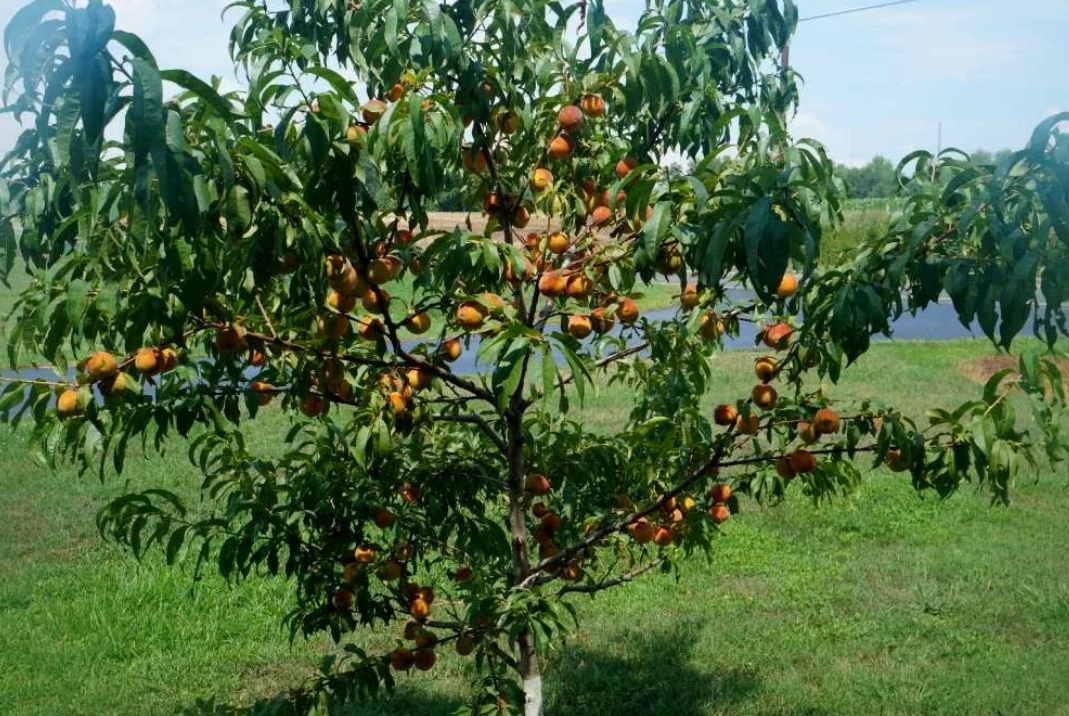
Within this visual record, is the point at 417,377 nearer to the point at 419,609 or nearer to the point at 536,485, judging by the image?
the point at 536,485

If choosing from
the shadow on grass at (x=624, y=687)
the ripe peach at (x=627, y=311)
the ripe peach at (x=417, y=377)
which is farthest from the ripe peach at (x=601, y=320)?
the shadow on grass at (x=624, y=687)

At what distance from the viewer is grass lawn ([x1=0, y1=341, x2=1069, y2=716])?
4.19 m

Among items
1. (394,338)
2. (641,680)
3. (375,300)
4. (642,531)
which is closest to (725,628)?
(641,680)

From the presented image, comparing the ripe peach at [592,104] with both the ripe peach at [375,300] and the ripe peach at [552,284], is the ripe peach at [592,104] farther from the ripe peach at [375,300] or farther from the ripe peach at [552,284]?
the ripe peach at [375,300]

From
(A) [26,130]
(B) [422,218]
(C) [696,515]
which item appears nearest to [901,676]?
(C) [696,515]

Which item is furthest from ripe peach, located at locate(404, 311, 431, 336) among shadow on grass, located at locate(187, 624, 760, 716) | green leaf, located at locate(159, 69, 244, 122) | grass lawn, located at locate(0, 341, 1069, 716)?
shadow on grass, located at locate(187, 624, 760, 716)

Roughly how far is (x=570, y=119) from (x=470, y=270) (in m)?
0.47

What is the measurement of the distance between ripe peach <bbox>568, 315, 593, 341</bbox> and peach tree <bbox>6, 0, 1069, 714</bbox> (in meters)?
0.02

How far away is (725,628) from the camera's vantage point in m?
4.83

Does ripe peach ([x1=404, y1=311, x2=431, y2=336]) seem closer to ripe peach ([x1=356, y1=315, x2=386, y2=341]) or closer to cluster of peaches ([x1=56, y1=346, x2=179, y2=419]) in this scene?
ripe peach ([x1=356, y1=315, x2=386, y2=341])

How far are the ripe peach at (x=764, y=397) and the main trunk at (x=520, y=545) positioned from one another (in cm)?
58

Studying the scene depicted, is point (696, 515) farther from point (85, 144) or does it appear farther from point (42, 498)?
point (42, 498)

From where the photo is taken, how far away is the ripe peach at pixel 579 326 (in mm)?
2432

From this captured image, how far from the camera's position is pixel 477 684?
302 centimetres
